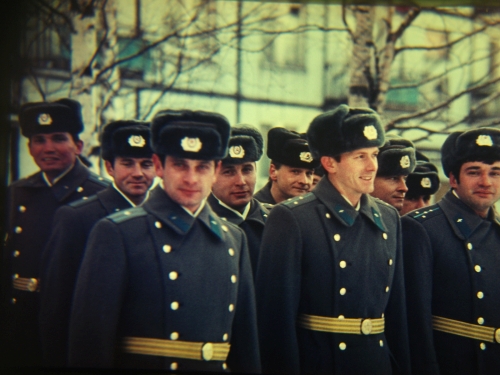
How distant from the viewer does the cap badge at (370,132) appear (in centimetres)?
330

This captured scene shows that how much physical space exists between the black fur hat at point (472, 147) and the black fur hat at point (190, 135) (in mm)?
1368

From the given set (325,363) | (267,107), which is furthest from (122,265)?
(267,107)

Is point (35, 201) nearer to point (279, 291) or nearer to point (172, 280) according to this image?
point (172, 280)

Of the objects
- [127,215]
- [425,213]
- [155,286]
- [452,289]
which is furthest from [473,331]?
[127,215]

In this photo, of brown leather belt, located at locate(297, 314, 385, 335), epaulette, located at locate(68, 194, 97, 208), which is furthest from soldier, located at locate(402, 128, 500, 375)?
epaulette, located at locate(68, 194, 97, 208)

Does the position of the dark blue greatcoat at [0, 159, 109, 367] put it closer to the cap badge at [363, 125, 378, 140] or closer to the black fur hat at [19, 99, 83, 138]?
the black fur hat at [19, 99, 83, 138]

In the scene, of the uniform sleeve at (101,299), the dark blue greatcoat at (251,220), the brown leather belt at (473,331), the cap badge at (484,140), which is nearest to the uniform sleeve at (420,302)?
the brown leather belt at (473,331)

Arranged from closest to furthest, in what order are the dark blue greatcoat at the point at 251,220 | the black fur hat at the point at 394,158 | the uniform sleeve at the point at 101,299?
the uniform sleeve at the point at 101,299, the dark blue greatcoat at the point at 251,220, the black fur hat at the point at 394,158

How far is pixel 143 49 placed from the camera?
3.79 m

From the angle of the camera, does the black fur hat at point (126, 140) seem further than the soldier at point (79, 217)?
Yes

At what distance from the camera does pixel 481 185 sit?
11.7 ft

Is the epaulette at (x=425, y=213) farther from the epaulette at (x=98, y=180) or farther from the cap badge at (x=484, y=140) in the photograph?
the epaulette at (x=98, y=180)

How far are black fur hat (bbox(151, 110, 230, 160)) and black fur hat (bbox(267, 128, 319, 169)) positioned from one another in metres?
0.66

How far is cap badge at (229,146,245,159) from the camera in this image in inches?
142
